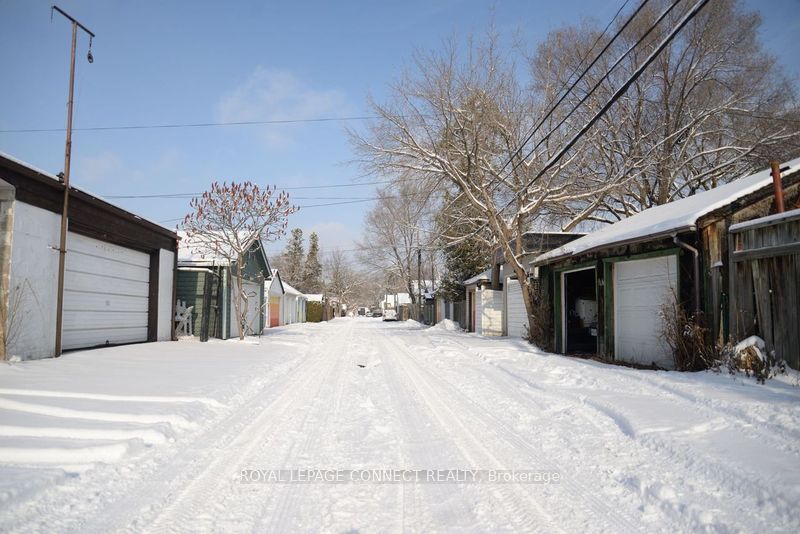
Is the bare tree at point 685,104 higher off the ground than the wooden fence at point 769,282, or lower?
higher

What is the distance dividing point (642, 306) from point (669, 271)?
1.22 meters

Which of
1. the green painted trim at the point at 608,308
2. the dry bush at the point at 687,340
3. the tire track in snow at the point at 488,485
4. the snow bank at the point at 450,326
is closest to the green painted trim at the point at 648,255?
the green painted trim at the point at 608,308

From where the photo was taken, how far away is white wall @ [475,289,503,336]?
2173 centimetres

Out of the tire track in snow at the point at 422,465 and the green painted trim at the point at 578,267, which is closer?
the tire track in snow at the point at 422,465

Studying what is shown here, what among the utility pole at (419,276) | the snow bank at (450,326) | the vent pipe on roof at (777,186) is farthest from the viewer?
the utility pole at (419,276)

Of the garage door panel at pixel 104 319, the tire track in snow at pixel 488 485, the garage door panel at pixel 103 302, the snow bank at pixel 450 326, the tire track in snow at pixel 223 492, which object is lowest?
the snow bank at pixel 450 326

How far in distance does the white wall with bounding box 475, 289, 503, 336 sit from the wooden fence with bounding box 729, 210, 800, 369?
14.0 metres

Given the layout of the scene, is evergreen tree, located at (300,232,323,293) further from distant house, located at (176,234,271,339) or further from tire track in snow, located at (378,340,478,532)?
tire track in snow, located at (378,340,478,532)

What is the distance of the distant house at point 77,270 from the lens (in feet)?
28.1

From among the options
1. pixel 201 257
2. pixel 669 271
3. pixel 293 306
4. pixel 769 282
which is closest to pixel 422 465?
pixel 769 282

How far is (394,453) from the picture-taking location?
4453 mm

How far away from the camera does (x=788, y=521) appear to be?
302 cm

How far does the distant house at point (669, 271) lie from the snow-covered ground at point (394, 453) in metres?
1.36

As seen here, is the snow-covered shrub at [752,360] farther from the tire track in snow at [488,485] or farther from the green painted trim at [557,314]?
the green painted trim at [557,314]
